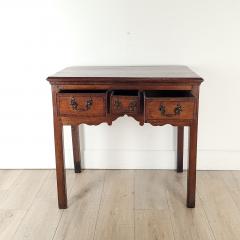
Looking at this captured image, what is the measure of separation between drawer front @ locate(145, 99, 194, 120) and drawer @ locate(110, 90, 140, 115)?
5cm

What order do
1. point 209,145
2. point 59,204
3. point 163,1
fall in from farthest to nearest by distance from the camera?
point 209,145
point 163,1
point 59,204

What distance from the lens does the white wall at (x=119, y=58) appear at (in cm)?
201

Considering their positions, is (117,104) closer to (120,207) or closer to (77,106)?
(77,106)

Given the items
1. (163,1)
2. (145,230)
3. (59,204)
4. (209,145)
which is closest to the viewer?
(145,230)

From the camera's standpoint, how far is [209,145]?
87.0 inches

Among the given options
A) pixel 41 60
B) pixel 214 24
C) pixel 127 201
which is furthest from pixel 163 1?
pixel 127 201

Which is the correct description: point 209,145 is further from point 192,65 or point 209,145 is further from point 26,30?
point 26,30

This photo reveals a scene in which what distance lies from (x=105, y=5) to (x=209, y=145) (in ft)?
3.65

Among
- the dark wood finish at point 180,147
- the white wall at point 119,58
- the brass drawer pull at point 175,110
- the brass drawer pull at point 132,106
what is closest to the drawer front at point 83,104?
the brass drawer pull at point 132,106

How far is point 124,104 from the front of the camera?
5.18 ft

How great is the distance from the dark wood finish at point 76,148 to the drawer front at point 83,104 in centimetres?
46

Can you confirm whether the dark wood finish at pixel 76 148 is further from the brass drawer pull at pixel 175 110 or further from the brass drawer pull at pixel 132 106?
the brass drawer pull at pixel 175 110

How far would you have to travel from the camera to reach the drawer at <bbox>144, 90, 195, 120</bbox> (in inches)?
61.5

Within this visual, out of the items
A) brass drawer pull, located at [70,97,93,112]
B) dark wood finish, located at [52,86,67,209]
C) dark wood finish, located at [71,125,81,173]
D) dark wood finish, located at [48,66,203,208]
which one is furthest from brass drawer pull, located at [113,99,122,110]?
dark wood finish, located at [71,125,81,173]
